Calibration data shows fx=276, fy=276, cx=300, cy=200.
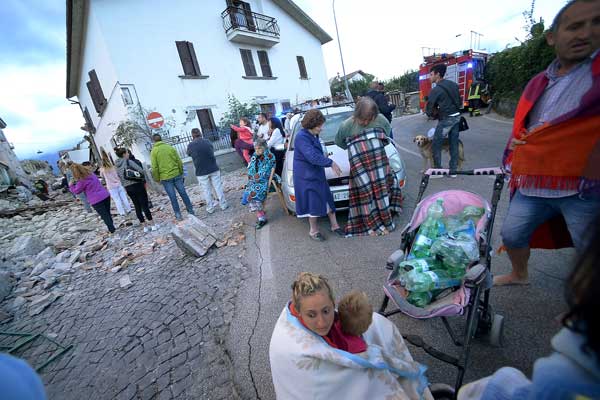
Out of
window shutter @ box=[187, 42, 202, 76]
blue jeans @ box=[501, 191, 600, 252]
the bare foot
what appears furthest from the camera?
window shutter @ box=[187, 42, 202, 76]

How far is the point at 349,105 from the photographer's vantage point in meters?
6.35

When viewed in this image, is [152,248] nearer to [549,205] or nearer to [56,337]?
[56,337]

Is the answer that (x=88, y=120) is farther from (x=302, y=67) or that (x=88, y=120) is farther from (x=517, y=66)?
(x=517, y=66)

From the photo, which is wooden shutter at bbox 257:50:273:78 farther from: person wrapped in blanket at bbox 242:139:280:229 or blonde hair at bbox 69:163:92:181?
person wrapped in blanket at bbox 242:139:280:229

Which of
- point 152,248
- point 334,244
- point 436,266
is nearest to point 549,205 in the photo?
point 436,266

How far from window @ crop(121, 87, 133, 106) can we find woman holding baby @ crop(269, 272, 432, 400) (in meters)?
13.9

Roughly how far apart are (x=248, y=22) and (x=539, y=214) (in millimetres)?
19691

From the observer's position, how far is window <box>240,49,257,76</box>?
17.3m

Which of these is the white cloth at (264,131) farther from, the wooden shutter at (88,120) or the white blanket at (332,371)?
the wooden shutter at (88,120)

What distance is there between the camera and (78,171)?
241 inches

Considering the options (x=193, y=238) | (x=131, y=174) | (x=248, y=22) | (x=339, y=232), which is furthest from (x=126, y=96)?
(x=339, y=232)

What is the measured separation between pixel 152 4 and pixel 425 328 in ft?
55.8

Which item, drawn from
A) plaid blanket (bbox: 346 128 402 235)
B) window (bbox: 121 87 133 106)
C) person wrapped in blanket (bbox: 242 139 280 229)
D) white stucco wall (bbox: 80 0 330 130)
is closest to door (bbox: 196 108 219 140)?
white stucco wall (bbox: 80 0 330 130)

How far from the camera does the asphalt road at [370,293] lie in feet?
6.45
